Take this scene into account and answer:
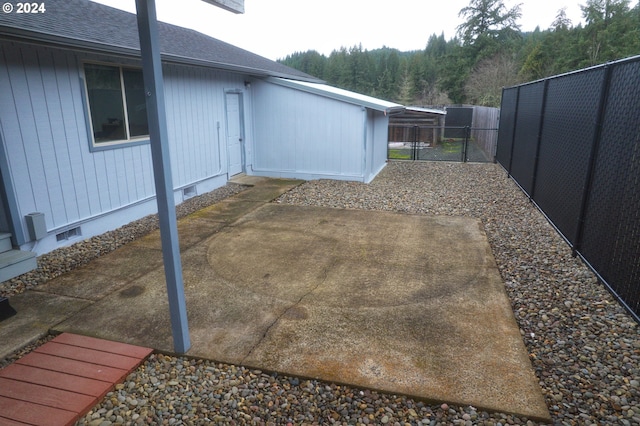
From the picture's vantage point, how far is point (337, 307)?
144 inches

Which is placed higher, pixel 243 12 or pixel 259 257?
pixel 243 12

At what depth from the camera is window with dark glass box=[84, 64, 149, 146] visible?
5.50 meters

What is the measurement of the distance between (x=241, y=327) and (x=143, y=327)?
0.81 metres

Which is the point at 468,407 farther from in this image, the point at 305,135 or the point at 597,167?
the point at 305,135

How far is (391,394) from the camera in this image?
8.39ft

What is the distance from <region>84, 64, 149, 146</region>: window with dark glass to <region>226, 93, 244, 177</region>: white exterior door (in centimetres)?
277

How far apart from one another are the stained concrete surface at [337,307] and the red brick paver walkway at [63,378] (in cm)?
19

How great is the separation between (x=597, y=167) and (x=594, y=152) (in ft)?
0.61

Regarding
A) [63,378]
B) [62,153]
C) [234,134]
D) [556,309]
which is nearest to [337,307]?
[556,309]

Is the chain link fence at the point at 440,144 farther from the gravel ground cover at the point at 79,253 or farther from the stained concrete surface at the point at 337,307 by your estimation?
the gravel ground cover at the point at 79,253

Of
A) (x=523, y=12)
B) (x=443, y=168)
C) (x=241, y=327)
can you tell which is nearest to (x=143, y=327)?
(x=241, y=327)

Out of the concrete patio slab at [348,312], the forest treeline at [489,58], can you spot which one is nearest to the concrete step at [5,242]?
the concrete patio slab at [348,312]

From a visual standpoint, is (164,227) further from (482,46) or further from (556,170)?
(482,46)

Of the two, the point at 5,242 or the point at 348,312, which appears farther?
the point at 5,242
